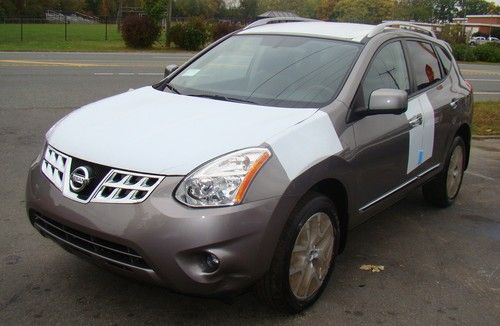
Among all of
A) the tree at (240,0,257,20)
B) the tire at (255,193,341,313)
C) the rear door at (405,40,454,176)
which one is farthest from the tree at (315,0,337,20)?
the tire at (255,193,341,313)

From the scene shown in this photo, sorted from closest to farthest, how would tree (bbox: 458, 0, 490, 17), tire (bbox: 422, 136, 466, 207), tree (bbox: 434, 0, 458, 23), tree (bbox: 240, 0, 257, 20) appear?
tire (bbox: 422, 136, 466, 207) → tree (bbox: 240, 0, 257, 20) → tree (bbox: 434, 0, 458, 23) → tree (bbox: 458, 0, 490, 17)

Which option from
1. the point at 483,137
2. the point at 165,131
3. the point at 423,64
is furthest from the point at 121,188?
the point at 483,137

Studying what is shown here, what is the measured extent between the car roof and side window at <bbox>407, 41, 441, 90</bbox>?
20.2 inches

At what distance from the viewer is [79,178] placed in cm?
290

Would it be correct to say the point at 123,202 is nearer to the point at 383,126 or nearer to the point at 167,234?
the point at 167,234

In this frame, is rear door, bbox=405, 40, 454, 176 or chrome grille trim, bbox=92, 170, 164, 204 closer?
chrome grille trim, bbox=92, 170, 164, 204

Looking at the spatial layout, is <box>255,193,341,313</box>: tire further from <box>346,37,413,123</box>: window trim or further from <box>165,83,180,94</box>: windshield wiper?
<box>165,83,180,94</box>: windshield wiper

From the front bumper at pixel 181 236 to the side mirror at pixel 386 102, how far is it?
1.16m

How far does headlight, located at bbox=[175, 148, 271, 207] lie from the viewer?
2.76 metres

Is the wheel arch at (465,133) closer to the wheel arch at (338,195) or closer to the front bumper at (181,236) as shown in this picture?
the wheel arch at (338,195)

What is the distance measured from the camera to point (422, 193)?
576 cm

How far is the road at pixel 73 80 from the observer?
10453mm

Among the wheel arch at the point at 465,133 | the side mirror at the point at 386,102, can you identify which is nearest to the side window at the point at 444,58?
the wheel arch at the point at 465,133

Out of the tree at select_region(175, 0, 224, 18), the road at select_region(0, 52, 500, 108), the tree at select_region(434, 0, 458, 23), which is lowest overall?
the road at select_region(0, 52, 500, 108)
